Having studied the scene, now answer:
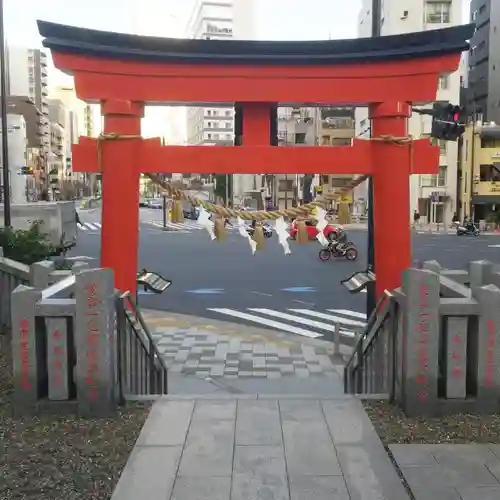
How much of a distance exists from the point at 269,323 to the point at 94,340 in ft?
A: 28.6

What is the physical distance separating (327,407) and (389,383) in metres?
0.81

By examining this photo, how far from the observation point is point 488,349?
19.2 ft

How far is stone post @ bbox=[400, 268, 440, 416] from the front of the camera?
575 centimetres

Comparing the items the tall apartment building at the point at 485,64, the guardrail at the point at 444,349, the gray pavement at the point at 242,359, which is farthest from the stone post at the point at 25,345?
the tall apartment building at the point at 485,64

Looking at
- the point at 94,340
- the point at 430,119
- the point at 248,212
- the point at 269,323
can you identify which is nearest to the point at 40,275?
the point at 94,340

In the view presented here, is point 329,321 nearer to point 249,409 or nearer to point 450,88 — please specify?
point 249,409

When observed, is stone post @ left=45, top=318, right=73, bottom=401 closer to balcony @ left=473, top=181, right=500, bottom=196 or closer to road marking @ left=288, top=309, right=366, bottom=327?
road marking @ left=288, top=309, right=366, bottom=327

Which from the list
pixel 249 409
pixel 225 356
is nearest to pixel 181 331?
pixel 225 356

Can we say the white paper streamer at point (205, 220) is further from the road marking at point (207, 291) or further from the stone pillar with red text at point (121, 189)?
the road marking at point (207, 291)

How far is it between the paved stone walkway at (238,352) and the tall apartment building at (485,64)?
169ft

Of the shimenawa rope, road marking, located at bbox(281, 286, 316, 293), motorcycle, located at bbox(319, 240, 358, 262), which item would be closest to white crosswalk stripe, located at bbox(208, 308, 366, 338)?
road marking, located at bbox(281, 286, 316, 293)

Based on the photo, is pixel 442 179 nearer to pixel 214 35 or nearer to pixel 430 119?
pixel 430 119

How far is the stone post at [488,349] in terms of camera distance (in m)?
5.82

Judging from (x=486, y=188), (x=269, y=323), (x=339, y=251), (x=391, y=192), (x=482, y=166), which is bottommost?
(x=269, y=323)
